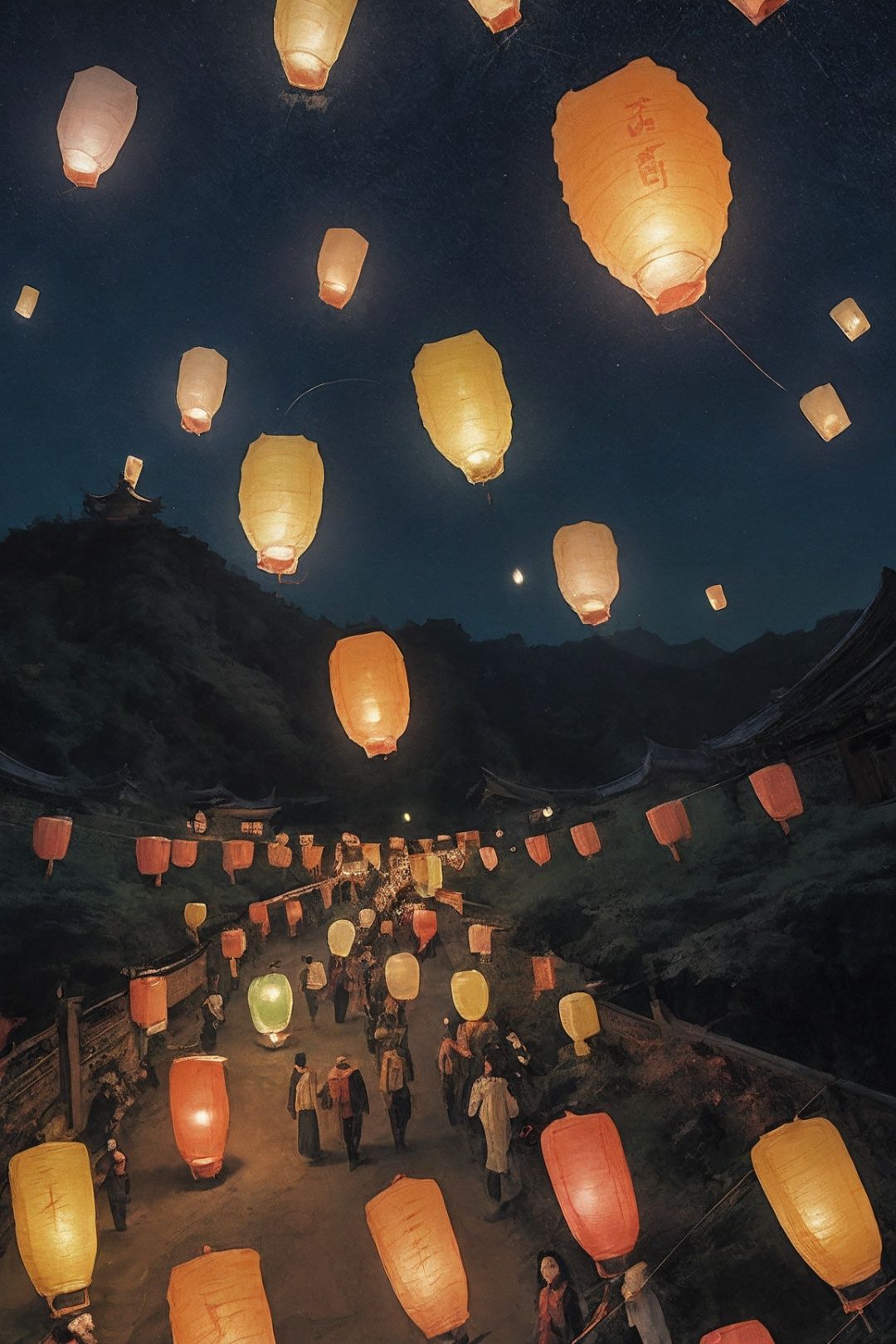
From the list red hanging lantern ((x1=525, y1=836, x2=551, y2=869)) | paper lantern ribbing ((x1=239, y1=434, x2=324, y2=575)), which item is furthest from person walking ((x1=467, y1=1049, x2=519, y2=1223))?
red hanging lantern ((x1=525, y1=836, x2=551, y2=869))

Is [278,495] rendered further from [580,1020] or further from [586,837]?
[586,837]

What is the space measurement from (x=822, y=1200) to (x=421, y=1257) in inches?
120

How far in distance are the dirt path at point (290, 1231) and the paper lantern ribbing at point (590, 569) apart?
7014 mm

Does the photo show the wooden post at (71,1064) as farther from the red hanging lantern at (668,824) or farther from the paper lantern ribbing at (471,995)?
the red hanging lantern at (668,824)

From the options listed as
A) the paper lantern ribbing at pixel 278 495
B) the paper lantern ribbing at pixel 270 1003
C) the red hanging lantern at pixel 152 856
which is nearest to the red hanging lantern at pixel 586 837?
the paper lantern ribbing at pixel 270 1003

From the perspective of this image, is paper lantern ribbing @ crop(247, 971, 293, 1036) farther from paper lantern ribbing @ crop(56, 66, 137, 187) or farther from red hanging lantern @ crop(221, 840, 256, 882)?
paper lantern ribbing @ crop(56, 66, 137, 187)

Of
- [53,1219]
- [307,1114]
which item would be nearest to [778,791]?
[307,1114]

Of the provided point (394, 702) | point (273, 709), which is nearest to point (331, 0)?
point (394, 702)

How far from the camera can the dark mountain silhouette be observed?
2655 centimetres

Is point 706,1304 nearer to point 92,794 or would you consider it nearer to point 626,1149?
point 626,1149

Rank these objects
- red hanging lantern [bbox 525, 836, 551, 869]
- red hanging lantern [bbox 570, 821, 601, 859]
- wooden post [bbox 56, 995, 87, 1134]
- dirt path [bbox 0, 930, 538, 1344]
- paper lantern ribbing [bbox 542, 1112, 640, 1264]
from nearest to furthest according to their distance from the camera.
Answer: paper lantern ribbing [bbox 542, 1112, 640, 1264], dirt path [bbox 0, 930, 538, 1344], wooden post [bbox 56, 995, 87, 1134], red hanging lantern [bbox 570, 821, 601, 859], red hanging lantern [bbox 525, 836, 551, 869]

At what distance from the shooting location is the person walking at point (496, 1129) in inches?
321

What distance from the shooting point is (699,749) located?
48.2 ft

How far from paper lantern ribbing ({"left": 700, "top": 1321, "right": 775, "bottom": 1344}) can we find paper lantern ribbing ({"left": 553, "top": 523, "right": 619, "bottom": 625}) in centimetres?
592
